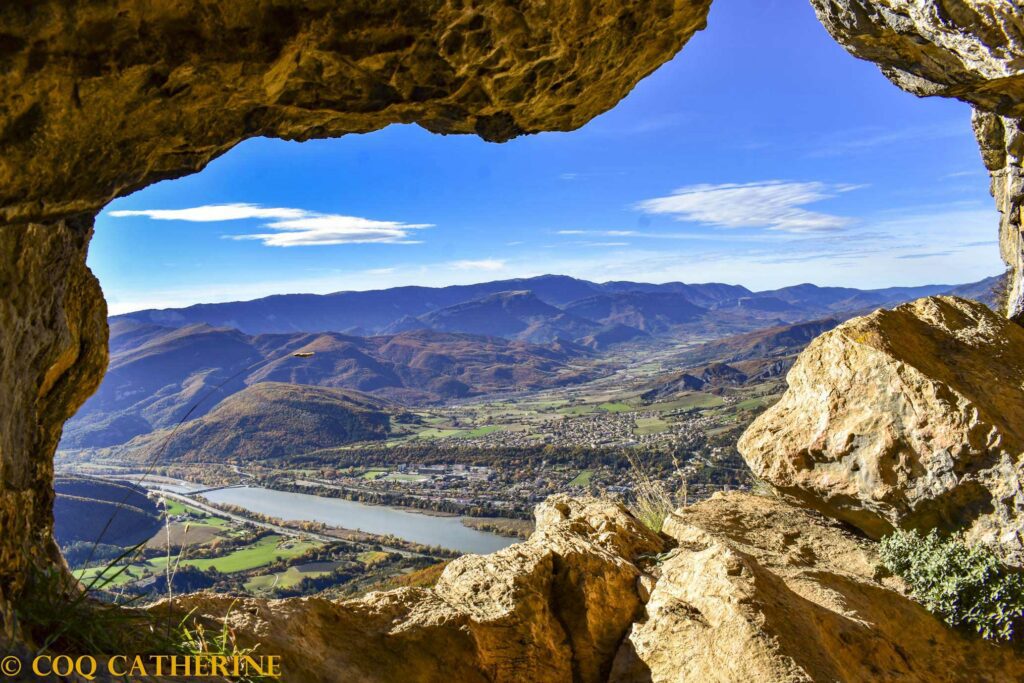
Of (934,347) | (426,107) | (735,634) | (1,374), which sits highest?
(426,107)

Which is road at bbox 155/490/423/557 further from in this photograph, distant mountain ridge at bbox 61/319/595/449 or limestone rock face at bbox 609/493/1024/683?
distant mountain ridge at bbox 61/319/595/449

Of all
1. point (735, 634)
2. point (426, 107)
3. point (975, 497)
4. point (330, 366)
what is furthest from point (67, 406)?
point (330, 366)

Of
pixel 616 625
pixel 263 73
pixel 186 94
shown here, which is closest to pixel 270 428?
pixel 616 625

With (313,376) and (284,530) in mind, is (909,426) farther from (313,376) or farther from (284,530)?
(313,376)

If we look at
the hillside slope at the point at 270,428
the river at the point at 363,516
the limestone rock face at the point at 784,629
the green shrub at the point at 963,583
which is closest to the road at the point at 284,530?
the river at the point at 363,516

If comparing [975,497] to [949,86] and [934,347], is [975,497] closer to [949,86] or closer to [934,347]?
[934,347]
